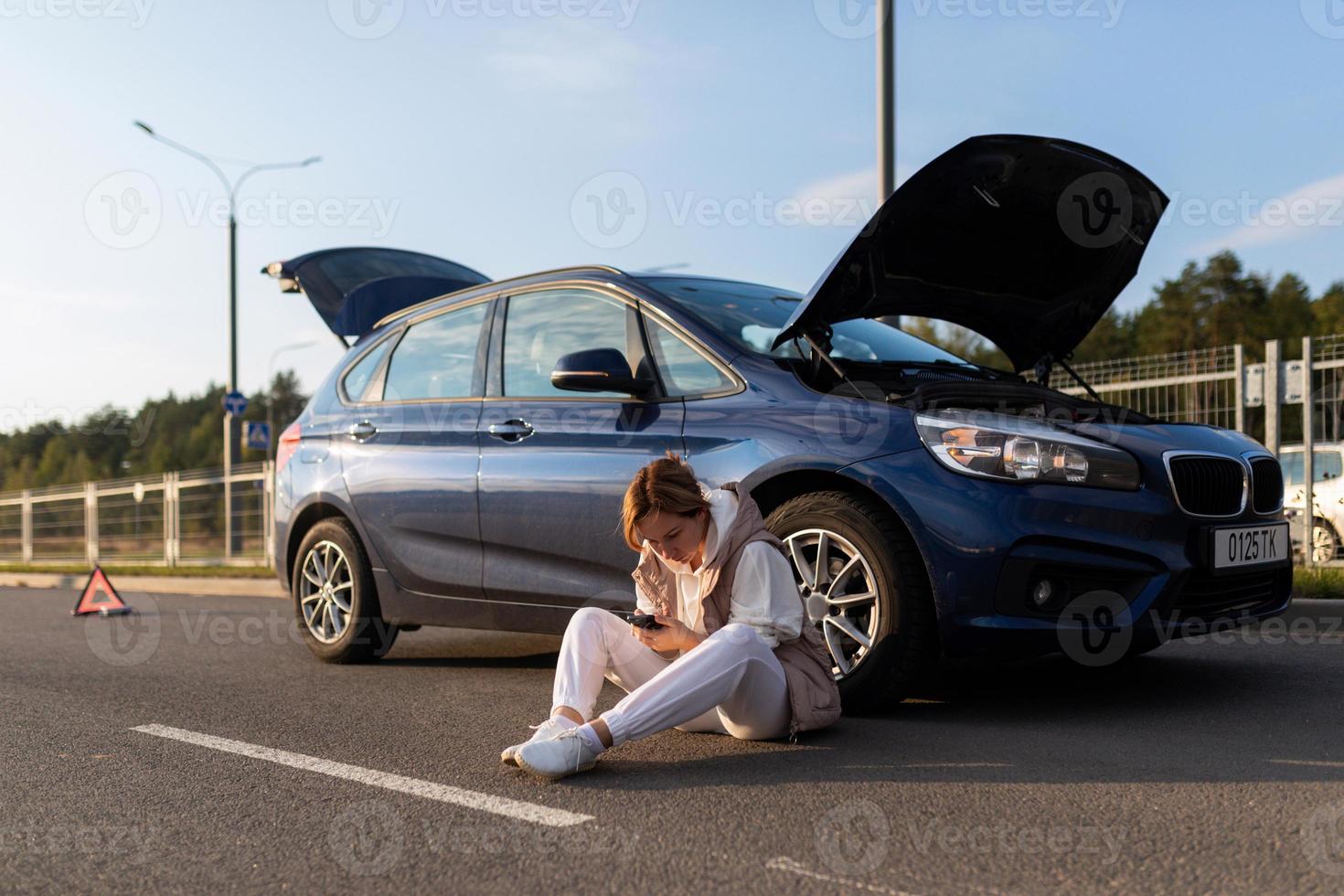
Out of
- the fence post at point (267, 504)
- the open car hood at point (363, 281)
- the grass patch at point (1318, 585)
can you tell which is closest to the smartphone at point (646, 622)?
the open car hood at point (363, 281)

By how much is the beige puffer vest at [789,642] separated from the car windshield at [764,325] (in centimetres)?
118

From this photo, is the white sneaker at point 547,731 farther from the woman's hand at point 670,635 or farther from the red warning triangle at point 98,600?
the red warning triangle at point 98,600

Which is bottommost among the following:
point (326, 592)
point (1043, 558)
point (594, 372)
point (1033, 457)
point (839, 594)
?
point (326, 592)

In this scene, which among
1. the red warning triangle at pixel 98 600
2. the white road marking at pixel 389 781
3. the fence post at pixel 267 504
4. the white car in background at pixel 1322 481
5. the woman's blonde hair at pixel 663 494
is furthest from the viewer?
the fence post at pixel 267 504

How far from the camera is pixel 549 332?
5.67 metres

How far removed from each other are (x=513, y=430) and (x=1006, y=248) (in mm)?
2258

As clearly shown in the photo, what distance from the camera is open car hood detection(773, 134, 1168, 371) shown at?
15.8ft

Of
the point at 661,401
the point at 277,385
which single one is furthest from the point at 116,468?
the point at 661,401

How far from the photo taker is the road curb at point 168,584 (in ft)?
43.4

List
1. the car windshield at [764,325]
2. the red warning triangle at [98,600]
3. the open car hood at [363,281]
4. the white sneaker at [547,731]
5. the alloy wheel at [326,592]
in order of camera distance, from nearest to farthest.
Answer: the white sneaker at [547,731], the car windshield at [764,325], the alloy wheel at [326,592], the open car hood at [363,281], the red warning triangle at [98,600]

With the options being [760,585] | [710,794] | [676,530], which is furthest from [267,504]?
[710,794]

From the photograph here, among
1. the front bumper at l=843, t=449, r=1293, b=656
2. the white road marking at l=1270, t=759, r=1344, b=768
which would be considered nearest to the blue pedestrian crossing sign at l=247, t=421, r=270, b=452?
the front bumper at l=843, t=449, r=1293, b=656

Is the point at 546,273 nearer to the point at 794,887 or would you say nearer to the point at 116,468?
the point at 794,887

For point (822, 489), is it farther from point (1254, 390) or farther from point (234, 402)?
point (234, 402)
